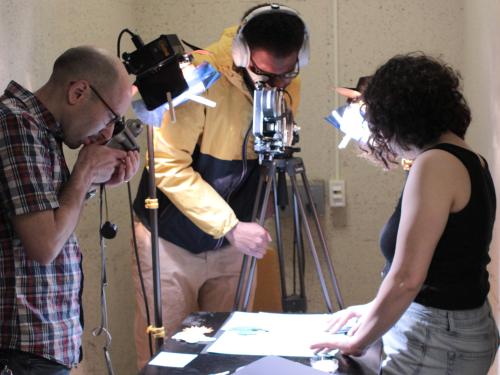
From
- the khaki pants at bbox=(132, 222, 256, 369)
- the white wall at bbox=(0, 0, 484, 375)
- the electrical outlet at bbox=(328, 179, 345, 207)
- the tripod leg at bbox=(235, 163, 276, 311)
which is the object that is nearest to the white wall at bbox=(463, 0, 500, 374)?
the white wall at bbox=(0, 0, 484, 375)

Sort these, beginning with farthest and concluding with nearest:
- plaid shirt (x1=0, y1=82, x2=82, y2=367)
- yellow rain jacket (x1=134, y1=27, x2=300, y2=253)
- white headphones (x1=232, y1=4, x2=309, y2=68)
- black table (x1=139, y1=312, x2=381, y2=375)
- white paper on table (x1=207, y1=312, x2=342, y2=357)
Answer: yellow rain jacket (x1=134, y1=27, x2=300, y2=253) → white headphones (x1=232, y1=4, x2=309, y2=68) → white paper on table (x1=207, y1=312, x2=342, y2=357) → black table (x1=139, y1=312, x2=381, y2=375) → plaid shirt (x1=0, y1=82, x2=82, y2=367)

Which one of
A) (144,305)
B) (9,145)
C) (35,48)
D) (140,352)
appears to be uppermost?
(35,48)

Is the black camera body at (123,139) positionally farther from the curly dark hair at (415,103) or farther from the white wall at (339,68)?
the white wall at (339,68)

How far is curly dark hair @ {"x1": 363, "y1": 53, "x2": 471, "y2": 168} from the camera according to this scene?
145 centimetres

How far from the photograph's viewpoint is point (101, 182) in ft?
5.15

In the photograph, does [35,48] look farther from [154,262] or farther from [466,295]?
[466,295]

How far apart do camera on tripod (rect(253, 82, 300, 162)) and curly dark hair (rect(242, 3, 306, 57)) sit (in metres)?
0.15

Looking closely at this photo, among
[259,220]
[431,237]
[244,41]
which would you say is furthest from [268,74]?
[431,237]

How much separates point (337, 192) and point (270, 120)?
1378mm

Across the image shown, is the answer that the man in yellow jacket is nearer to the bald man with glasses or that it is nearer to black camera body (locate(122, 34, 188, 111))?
black camera body (locate(122, 34, 188, 111))

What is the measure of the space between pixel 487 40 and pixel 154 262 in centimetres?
159

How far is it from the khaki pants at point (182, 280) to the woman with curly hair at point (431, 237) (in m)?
0.97

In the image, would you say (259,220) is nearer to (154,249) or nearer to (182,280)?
(182,280)

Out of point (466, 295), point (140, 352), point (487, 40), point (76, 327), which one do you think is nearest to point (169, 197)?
point (140, 352)
